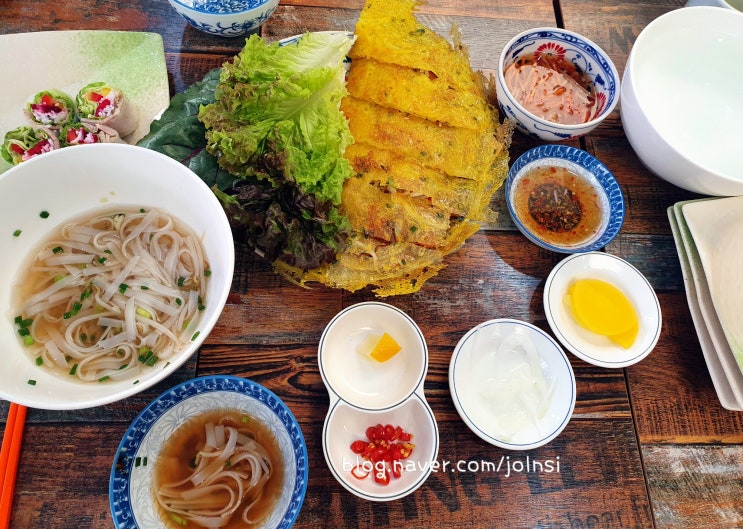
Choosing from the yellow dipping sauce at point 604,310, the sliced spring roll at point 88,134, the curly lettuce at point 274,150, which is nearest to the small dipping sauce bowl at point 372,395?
the curly lettuce at point 274,150

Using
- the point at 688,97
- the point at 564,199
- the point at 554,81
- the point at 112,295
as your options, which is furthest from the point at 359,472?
the point at 688,97

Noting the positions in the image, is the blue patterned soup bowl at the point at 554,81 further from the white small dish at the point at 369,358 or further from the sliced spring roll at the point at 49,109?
the sliced spring roll at the point at 49,109

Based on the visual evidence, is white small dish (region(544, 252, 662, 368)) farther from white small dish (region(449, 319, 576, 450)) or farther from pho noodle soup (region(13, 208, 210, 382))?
pho noodle soup (region(13, 208, 210, 382))

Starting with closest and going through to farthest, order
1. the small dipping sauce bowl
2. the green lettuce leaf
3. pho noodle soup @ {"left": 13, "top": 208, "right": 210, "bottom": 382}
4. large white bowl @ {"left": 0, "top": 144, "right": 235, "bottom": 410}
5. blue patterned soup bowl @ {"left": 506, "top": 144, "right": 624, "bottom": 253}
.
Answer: large white bowl @ {"left": 0, "top": 144, "right": 235, "bottom": 410} → pho noodle soup @ {"left": 13, "top": 208, "right": 210, "bottom": 382} → the small dipping sauce bowl → the green lettuce leaf → blue patterned soup bowl @ {"left": 506, "top": 144, "right": 624, "bottom": 253}

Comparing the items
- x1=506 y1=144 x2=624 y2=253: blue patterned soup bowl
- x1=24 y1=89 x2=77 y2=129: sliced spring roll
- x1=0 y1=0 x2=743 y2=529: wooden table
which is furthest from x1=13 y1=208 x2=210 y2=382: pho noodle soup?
x1=506 y1=144 x2=624 y2=253: blue patterned soup bowl

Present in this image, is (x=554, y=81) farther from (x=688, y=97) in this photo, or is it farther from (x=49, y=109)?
(x=49, y=109)

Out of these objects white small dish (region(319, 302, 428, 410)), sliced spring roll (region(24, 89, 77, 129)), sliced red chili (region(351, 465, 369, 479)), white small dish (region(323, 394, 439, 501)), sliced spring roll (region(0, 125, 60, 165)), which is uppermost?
sliced spring roll (region(24, 89, 77, 129))

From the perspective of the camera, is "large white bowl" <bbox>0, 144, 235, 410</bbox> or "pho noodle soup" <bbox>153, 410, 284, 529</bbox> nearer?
"large white bowl" <bbox>0, 144, 235, 410</bbox>
